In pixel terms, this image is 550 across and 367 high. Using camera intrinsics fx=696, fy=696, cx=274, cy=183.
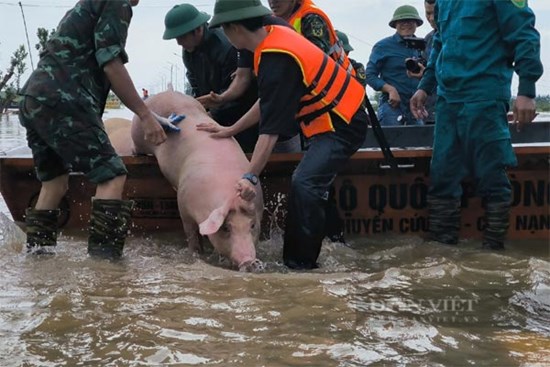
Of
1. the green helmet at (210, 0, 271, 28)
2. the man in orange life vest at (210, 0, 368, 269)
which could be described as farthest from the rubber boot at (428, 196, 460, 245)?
the green helmet at (210, 0, 271, 28)

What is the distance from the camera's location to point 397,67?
8398 millimetres

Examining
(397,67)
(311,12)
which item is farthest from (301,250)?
(397,67)

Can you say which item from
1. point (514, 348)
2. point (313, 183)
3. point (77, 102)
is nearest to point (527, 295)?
point (514, 348)

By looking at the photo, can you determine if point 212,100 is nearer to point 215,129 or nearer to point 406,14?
point 215,129

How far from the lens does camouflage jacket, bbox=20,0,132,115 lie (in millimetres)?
4574

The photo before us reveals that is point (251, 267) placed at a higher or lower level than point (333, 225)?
lower

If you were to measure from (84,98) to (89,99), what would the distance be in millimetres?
38

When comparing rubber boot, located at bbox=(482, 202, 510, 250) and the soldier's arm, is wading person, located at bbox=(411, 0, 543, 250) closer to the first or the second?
rubber boot, located at bbox=(482, 202, 510, 250)

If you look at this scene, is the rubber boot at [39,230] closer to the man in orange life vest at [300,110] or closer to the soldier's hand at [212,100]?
the man in orange life vest at [300,110]

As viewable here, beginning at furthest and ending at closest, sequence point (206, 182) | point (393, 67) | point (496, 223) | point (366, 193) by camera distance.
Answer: point (393, 67), point (366, 193), point (496, 223), point (206, 182)

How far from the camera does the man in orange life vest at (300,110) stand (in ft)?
14.8

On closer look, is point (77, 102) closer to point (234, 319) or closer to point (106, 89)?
point (106, 89)

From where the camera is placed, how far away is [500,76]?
5191 millimetres

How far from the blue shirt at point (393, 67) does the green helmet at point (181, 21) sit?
3089 mm
